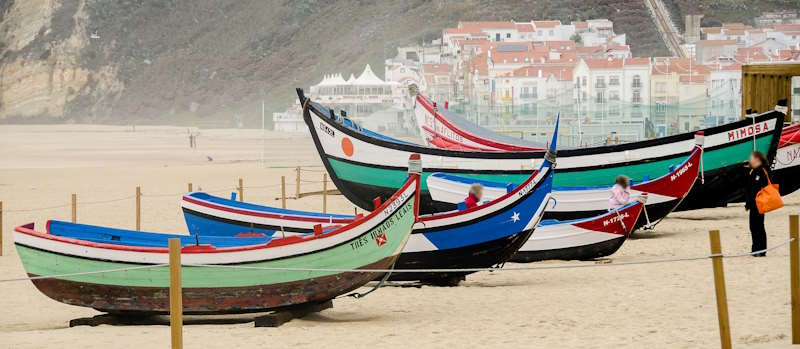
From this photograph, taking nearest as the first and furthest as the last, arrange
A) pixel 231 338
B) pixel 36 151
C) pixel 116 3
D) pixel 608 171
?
pixel 231 338
pixel 608 171
pixel 36 151
pixel 116 3

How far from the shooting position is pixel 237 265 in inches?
366

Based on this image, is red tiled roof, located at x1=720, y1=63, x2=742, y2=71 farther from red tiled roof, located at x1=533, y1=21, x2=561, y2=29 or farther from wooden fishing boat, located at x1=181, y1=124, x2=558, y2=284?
wooden fishing boat, located at x1=181, y1=124, x2=558, y2=284

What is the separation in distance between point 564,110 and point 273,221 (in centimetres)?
4520

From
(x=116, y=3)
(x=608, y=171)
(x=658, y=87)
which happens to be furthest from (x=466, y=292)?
(x=116, y=3)

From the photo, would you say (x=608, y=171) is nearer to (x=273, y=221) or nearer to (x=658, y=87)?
(x=273, y=221)

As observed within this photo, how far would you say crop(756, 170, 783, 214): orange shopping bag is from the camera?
1161cm

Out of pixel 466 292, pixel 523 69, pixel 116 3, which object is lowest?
pixel 466 292

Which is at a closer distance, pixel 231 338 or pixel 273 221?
pixel 231 338

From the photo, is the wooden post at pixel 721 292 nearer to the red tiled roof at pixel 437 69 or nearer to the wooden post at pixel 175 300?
the wooden post at pixel 175 300

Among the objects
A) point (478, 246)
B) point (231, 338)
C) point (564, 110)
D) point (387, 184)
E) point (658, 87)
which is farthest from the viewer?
point (658, 87)

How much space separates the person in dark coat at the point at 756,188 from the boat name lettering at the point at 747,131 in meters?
5.07

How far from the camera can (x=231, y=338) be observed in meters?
8.84

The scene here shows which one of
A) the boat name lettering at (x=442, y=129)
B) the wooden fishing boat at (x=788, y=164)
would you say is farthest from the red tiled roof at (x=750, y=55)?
the wooden fishing boat at (x=788, y=164)

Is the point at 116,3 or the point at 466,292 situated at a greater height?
the point at 116,3
